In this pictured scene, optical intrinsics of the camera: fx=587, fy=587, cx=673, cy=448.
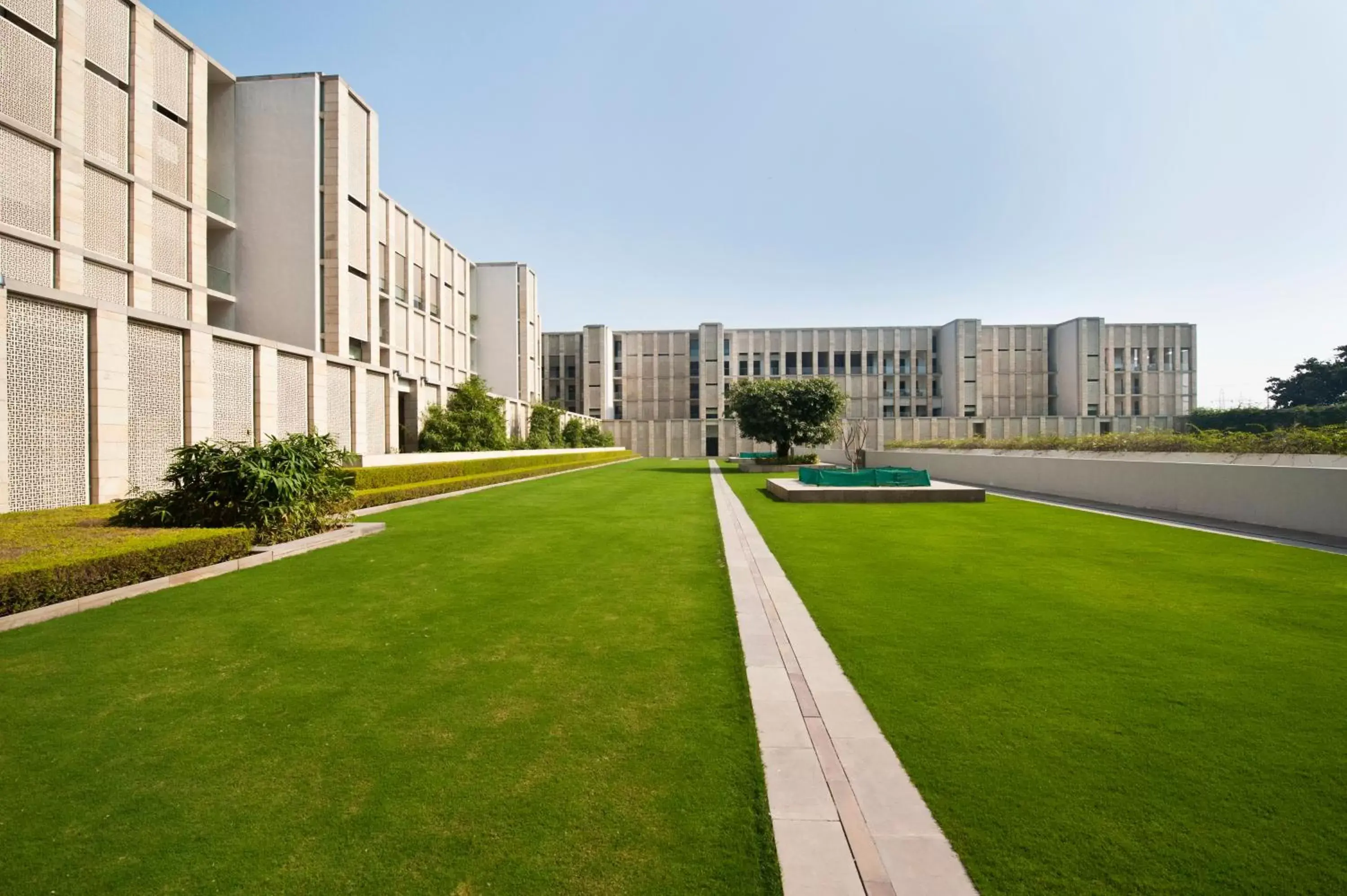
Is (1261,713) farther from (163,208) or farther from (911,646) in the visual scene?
(163,208)

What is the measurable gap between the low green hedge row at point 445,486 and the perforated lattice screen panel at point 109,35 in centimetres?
1684

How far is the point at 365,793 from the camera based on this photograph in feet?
9.21

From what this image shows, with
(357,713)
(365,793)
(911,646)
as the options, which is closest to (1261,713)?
(911,646)

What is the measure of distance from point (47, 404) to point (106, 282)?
12.1 meters

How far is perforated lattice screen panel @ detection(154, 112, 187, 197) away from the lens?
69.7 ft

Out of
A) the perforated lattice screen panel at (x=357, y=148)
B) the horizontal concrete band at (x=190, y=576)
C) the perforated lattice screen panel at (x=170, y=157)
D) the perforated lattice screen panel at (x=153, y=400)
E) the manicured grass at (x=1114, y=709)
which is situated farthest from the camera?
the perforated lattice screen panel at (x=357, y=148)

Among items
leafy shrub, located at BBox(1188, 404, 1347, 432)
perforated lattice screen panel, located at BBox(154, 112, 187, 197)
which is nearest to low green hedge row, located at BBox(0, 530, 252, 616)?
perforated lattice screen panel, located at BBox(154, 112, 187, 197)

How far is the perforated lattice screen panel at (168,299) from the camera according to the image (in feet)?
68.3

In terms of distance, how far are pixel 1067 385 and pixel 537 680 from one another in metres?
71.3

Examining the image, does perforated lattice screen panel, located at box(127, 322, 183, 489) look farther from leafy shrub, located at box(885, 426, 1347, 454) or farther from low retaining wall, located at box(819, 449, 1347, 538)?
leafy shrub, located at box(885, 426, 1347, 454)

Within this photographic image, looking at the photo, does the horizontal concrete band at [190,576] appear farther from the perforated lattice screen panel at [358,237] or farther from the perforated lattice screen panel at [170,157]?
the perforated lattice screen panel at [358,237]

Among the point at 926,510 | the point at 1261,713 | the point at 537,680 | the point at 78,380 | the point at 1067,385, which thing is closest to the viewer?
the point at 1261,713

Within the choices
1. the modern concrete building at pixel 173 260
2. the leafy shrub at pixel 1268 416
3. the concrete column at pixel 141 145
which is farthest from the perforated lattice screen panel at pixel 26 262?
the leafy shrub at pixel 1268 416

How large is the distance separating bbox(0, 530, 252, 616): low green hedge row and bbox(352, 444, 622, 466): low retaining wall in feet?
30.9
